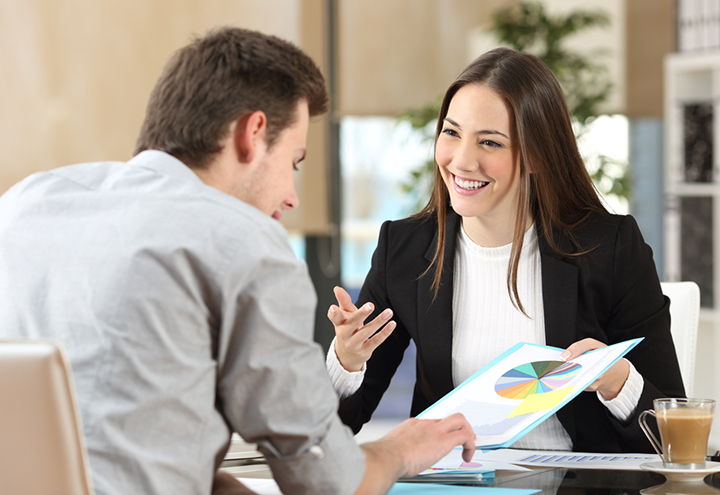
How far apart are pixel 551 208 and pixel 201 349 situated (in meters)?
1.09

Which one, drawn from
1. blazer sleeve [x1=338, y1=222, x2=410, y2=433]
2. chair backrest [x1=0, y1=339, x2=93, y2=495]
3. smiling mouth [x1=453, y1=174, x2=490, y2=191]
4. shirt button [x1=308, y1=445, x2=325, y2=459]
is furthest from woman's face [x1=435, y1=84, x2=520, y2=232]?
chair backrest [x1=0, y1=339, x2=93, y2=495]

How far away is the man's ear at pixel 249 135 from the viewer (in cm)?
104

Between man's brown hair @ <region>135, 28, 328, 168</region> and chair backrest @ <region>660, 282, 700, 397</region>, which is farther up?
man's brown hair @ <region>135, 28, 328, 168</region>

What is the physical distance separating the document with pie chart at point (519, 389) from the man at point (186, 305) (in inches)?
11.8

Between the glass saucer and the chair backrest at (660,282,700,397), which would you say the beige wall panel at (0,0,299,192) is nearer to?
the chair backrest at (660,282,700,397)

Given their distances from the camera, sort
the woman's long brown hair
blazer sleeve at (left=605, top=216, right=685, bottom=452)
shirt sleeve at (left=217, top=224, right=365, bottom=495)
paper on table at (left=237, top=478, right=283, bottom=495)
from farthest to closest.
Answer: the woman's long brown hair < blazer sleeve at (left=605, top=216, right=685, bottom=452) < paper on table at (left=237, top=478, right=283, bottom=495) < shirt sleeve at (left=217, top=224, right=365, bottom=495)

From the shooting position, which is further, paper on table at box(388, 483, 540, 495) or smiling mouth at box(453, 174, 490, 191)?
smiling mouth at box(453, 174, 490, 191)

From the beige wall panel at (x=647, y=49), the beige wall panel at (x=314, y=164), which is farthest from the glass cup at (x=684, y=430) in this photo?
the beige wall panel at (x=647, y=49)

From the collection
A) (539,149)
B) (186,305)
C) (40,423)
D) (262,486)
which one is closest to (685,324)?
(539,149)

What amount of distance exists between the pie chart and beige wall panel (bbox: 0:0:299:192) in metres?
2.93

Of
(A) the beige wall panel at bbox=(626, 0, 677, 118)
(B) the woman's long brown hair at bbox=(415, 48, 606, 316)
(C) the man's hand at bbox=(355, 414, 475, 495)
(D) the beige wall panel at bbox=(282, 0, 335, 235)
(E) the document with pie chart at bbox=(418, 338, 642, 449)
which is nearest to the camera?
(C) the man's hand at bbox=(355, 414, 475, 495)

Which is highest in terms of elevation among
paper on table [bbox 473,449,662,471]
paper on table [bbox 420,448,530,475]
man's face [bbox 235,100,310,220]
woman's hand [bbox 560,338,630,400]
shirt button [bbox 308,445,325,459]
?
man's face [bbox 235,100,310,220]

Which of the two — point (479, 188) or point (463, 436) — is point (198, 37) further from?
point (479, 188)

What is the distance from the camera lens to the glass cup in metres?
1.21
